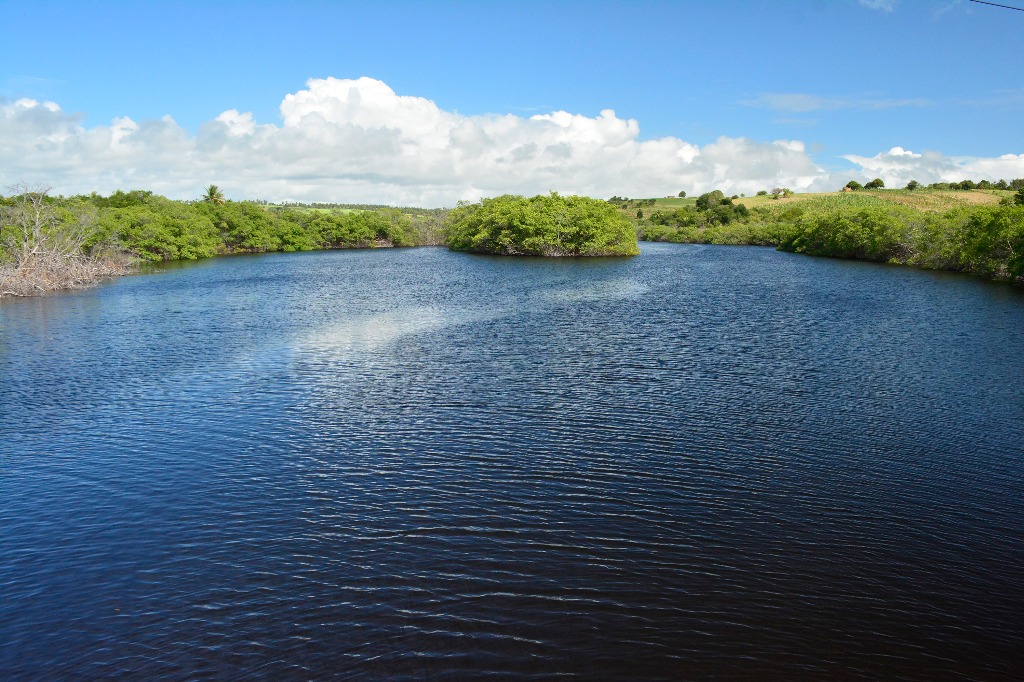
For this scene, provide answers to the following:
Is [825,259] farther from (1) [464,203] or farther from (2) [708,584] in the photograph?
(2) [708,584]

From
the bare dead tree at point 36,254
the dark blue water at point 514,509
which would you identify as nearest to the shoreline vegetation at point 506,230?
the bare dead tree at point 36,254

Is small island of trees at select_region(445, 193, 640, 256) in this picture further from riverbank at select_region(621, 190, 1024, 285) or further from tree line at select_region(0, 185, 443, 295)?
tree line at select_region(0, 185, 443, 295)

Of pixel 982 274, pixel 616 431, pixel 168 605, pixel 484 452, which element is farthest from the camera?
pixel 982 274

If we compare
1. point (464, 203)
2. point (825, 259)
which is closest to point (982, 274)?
point (825, 259)

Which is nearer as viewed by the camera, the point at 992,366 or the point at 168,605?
the point at 168,605

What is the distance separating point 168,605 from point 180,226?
→ 96636 millimetres

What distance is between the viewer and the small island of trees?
3883 inches

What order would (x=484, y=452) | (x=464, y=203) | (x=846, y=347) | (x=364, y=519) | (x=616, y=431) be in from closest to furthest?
1. (x=364, y=519)
2. (x=484, y=452)
3. (x=616, y=431)
4. (x=846, y=347)
5. (x=464, y=203)

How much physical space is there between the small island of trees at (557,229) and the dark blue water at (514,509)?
68.9 meters

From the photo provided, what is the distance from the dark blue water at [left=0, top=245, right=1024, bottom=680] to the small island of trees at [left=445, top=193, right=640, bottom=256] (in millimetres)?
68921

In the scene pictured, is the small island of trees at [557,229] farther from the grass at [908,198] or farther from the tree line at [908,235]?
the grass at [908,198]

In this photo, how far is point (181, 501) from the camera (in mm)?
14875

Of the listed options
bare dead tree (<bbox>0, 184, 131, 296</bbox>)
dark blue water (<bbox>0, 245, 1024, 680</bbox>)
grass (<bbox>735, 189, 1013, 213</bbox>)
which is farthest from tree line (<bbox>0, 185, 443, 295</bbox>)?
grass (<bbox>735, 189, 1013, 213</bbox>)

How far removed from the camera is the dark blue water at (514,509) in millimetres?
10133
